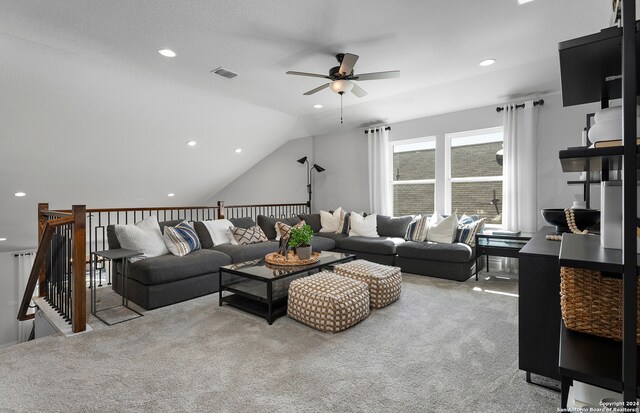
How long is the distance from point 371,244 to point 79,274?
3592 mm

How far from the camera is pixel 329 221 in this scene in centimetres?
611

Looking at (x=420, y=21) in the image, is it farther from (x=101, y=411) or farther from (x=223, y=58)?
(x=101, y=411)

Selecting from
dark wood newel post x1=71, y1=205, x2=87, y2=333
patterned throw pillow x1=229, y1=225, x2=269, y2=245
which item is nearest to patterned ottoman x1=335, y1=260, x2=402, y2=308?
patterned throw pillow x1=229, y1=225, x2=269, y2=245

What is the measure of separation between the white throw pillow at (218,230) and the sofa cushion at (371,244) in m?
1.81

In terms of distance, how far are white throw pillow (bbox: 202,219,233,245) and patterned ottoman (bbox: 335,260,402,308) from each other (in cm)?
194

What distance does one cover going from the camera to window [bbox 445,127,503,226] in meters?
5.12

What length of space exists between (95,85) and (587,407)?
4.81m

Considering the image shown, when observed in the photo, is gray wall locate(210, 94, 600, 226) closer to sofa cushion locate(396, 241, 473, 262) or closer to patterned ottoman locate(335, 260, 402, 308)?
sofa cushion locate(396, 241, 473, 262)

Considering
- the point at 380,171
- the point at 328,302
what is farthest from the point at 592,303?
the point at 380,171

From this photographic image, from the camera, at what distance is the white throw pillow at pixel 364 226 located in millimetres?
5660

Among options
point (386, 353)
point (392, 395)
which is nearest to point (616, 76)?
point (392, 395)

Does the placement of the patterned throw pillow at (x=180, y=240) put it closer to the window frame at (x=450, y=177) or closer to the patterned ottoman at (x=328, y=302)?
the patterned ottoman at (x=328, y=302)

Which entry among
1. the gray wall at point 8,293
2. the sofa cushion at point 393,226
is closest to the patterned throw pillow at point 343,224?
the sofa cushion at point 393,226

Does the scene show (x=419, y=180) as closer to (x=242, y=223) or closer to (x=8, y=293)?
(x=242, y=223)
